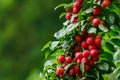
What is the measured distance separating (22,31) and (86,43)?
12.9 feet

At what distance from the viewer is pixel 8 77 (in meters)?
6.15

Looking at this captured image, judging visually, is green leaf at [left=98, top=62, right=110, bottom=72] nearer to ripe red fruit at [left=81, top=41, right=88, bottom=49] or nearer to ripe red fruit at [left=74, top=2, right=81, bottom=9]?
ripe red fruit at [left=81, top=41, right=88, bottom=49]

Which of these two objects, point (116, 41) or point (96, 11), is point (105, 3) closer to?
point (96, 11)

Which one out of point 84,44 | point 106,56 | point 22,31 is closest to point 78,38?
point 84,44

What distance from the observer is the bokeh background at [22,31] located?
5848 millimetres

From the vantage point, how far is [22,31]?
20.3ft

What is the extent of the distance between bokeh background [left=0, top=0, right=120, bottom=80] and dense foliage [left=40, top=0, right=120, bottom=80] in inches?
129

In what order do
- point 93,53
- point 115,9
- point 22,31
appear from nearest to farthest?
point 93,53
point 115,9
point 22,31

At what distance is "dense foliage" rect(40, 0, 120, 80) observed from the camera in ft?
7.47

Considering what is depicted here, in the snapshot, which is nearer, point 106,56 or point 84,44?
point 84,44

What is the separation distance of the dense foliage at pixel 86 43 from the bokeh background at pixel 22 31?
3.27m

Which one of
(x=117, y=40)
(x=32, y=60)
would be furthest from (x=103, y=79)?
(x=32, y=60)

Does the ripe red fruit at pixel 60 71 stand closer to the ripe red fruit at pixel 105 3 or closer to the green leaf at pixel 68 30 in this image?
the green leaf at pixel 68 30

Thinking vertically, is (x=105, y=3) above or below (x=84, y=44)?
above
